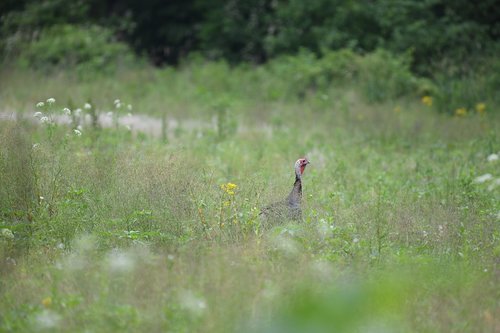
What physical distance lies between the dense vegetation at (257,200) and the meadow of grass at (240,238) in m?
0.02

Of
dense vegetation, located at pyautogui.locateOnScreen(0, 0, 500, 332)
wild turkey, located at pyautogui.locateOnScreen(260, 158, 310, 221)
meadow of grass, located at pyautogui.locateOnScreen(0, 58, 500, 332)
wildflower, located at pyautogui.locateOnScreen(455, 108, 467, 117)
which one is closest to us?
meadow of grass, located at pyautogui.locateOnScreen(0, 58, 500, 332)

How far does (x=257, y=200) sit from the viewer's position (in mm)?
7000

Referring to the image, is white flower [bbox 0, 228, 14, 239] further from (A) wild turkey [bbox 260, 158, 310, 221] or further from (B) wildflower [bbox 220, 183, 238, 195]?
(A) wild turkey [bbox 260, 158, 310, 221]

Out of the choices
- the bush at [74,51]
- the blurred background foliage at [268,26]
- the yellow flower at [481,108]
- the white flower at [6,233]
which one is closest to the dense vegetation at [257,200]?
the white flower at [6,233]

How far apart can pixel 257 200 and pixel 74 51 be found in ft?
47.4

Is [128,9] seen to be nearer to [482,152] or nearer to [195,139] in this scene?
[195,139]

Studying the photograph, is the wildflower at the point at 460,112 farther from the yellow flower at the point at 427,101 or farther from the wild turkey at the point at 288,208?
the wild turkey at the point at 288,208

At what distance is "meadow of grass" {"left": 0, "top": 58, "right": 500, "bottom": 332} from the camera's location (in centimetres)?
481

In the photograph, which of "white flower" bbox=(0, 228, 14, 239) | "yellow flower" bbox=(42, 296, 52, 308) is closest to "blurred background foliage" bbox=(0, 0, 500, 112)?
"white flower" bbox=(0, 228, 14, 239)

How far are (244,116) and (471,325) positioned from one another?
9976mm

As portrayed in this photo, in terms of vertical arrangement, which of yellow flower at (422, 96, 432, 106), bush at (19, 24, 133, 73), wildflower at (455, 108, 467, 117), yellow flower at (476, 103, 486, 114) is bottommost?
bush at (19, 24, 133, 73)

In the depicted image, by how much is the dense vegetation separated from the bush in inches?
35.7

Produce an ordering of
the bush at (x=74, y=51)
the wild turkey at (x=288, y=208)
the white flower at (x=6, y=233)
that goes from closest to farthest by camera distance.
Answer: the white flower at (x=6, y=233)
the wild turkey at (x=288, y=208)
the bush at (x=74, y=51)

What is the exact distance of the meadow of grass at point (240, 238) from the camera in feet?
15.8
